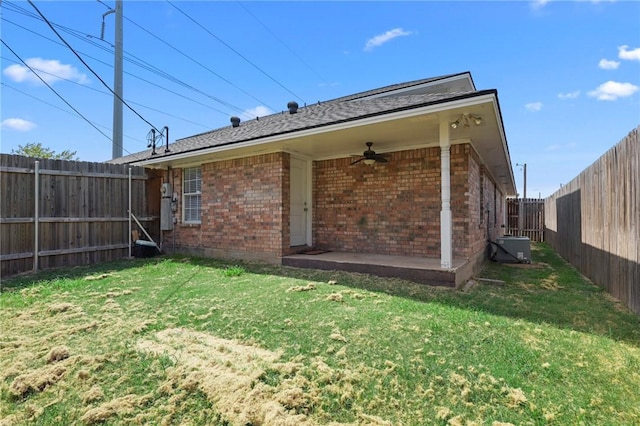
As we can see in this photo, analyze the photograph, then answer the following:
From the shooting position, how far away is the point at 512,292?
5297mm

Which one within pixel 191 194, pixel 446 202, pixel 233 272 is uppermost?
pixel 191 194

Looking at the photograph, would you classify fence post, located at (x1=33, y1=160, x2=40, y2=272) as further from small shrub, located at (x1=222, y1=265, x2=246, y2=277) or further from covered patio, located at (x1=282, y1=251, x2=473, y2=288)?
covered patio, located at (x1=282, y1=251, x2=473, y2=288)

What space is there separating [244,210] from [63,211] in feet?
13.9

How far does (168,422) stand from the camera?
2.10 metres

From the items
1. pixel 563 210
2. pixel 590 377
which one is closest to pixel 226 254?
pixel 590 377

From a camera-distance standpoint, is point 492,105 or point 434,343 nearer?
point 434,343

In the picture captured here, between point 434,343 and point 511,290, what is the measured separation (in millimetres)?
3202

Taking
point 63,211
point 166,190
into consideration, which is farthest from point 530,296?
point 63,211

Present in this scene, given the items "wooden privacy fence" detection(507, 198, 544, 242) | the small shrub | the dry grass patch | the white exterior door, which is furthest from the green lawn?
"wooden privacy fence" detection(507, 198, 544, 242)

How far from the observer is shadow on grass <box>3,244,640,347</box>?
12.8 feet

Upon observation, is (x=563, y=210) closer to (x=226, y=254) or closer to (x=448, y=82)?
(x=448, y=82)

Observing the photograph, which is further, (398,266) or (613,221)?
(398,266)

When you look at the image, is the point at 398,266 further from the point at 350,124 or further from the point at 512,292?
the point at 350,124

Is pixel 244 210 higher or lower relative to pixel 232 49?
lower
